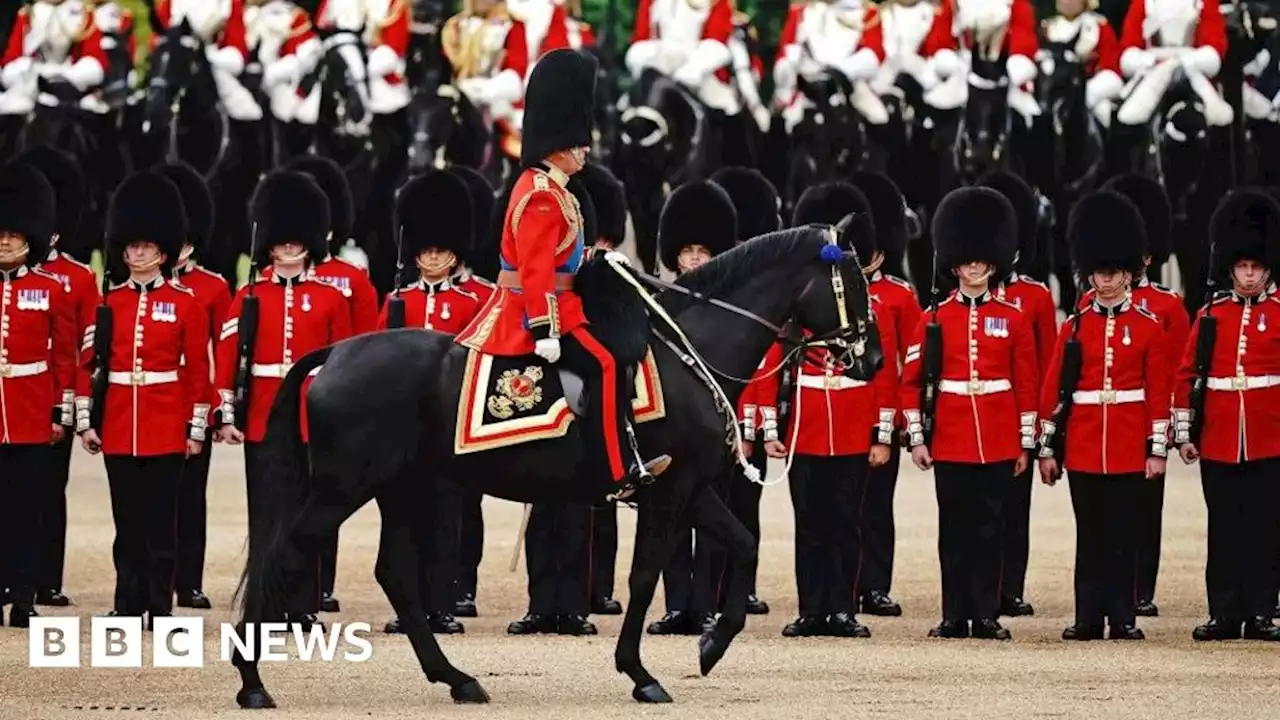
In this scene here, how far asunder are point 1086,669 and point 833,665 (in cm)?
73

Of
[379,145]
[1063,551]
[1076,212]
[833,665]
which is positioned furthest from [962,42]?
[833,665]

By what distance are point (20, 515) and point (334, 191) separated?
129 inches

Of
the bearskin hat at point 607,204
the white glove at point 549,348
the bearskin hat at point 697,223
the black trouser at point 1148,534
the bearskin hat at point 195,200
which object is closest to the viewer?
the white glove at point 549,348

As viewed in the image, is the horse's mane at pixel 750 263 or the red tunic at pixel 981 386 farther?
the red tunic at pixel 981 386

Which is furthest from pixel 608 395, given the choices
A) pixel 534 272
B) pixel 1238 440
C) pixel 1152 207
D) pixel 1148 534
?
pixel 1152 207

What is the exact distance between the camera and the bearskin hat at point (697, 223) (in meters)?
12.5

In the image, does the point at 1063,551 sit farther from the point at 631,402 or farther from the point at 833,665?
the point at 631,402

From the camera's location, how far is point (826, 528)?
11828mm

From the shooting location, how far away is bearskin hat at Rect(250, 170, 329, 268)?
12.5 metres

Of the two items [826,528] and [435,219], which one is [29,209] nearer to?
[435,219]

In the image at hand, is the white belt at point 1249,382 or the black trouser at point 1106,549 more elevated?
the white belt at point 1249,382

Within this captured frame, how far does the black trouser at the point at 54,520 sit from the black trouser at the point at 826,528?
234cm

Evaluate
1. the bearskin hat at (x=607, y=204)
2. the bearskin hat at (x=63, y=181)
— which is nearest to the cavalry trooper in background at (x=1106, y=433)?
the bearskin hat at (x=607, y=204)

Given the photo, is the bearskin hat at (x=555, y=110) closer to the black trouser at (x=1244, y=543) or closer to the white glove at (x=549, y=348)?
the white glove at (x=549, y=348)
